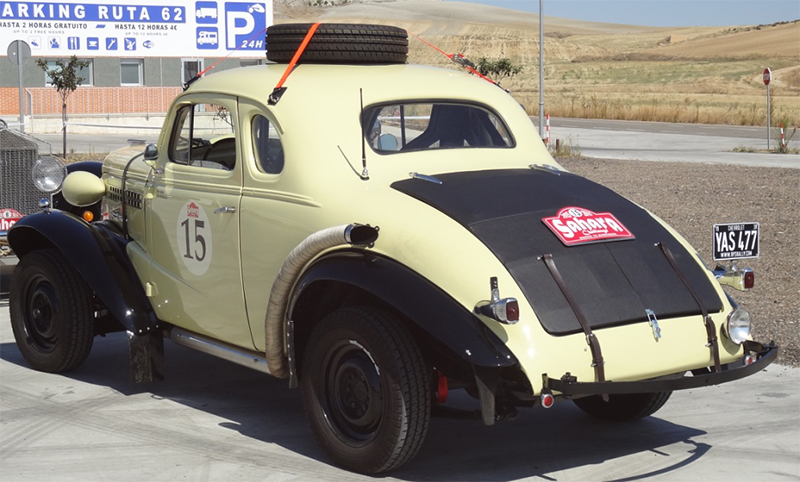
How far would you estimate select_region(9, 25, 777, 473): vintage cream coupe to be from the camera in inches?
186

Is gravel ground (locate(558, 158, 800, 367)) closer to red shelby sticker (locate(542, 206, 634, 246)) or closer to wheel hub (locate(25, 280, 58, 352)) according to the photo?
red shelby sticker (locate(542, 206, 634, 246))

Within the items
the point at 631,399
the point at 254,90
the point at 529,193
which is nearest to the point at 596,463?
the point at 631,399

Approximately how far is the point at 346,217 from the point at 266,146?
831 mm

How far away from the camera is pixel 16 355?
25.0 feet

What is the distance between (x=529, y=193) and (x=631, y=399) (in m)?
1.41

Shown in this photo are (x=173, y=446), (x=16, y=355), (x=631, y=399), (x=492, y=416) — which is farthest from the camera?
(x=16, y=355)

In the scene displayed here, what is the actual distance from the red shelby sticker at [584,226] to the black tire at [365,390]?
87cm

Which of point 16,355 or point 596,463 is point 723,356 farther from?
point 16,355

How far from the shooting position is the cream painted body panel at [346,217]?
186 inches

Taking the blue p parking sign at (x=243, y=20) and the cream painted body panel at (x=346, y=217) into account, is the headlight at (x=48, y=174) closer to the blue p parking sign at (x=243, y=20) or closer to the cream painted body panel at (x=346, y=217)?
the cream painted body panel at (x=346, y=217)

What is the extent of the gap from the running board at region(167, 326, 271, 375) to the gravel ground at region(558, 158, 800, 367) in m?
3.71

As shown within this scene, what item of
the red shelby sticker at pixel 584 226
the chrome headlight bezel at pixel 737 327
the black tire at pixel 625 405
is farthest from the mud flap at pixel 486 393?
the black tire at pixel 625 405

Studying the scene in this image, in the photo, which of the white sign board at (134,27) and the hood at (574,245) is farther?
the white sign board at (134,27)

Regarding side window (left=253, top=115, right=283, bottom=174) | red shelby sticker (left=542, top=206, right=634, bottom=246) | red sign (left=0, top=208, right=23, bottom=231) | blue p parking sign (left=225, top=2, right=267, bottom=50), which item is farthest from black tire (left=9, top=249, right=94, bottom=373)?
blue p parking sign (left=225, top=2, right=267, bottom=50)
